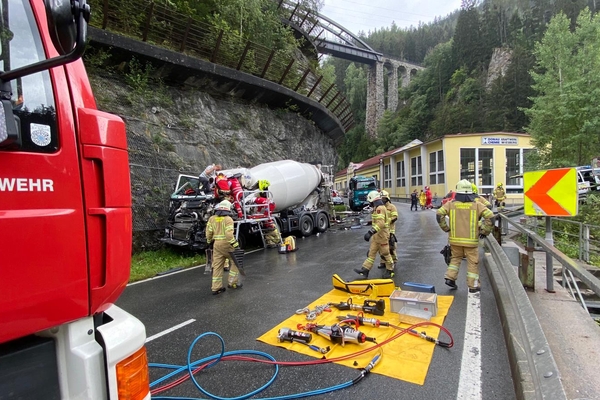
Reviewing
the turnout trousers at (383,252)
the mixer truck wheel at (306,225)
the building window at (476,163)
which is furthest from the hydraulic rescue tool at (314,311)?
the building window at (476,163)

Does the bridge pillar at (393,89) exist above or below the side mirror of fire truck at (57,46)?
above

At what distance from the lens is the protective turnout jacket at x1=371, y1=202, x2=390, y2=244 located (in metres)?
6.59

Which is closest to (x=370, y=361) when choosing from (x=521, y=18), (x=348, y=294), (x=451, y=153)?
(x=348, y=294)

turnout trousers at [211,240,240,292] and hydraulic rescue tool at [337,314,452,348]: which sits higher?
turnout trousers at [211,240,240,292]

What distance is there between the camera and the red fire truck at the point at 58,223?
1253 millimetres

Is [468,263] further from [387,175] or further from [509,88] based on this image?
[509,88]

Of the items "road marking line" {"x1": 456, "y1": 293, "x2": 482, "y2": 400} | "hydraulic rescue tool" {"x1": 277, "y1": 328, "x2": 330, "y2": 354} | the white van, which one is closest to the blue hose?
"hydraulic rescue tool" {"x1": 277, "y1": 328, "x2": 330, "y2": 354}

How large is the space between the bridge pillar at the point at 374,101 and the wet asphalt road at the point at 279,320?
63610mm

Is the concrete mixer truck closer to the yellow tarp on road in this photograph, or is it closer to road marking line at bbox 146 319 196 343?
road marking line at bbox 146 319 196 343

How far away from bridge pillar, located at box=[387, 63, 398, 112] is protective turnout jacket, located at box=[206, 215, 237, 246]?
249 feet

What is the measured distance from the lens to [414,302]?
4.29 metres

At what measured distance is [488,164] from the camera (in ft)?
105

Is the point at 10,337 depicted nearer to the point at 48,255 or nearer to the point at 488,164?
the point at 48,255

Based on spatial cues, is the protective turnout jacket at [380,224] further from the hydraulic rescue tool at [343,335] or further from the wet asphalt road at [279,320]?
the hydraulic rescue tool at [343,335]
